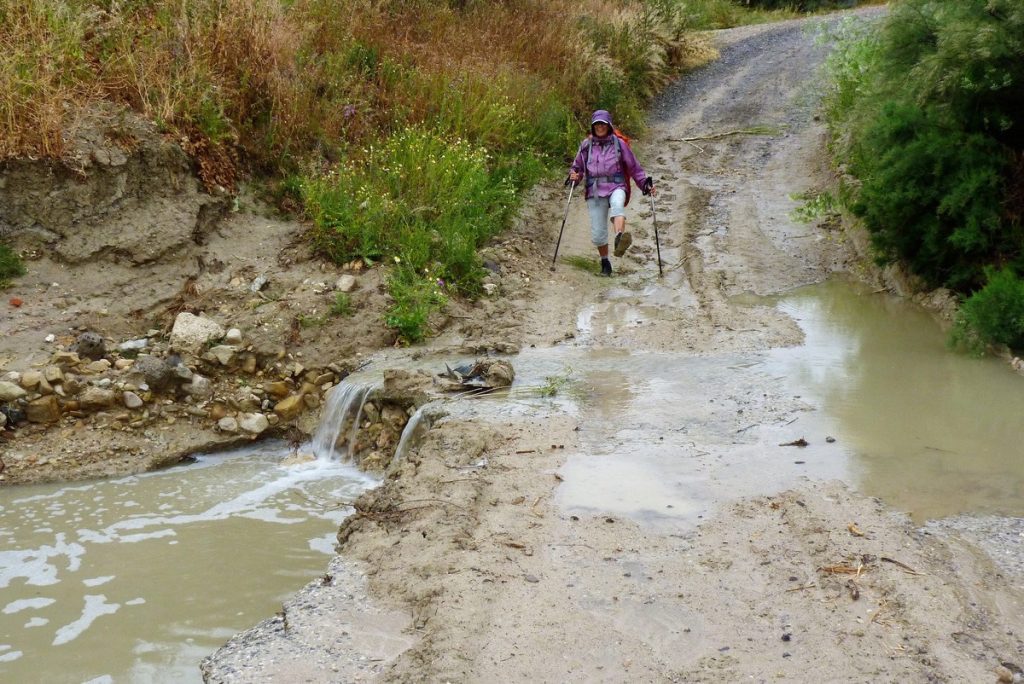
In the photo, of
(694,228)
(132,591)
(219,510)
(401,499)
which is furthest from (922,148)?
(132,591)

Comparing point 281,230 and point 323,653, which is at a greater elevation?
point 281,230

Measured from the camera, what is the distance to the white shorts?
37.8 ft

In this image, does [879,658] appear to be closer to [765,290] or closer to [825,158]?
[765,290]

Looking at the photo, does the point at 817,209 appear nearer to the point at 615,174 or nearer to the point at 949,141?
the point at 615,174

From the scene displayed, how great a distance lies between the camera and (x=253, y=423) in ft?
28.0

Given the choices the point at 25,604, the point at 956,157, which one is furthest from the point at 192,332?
the point at 956,157

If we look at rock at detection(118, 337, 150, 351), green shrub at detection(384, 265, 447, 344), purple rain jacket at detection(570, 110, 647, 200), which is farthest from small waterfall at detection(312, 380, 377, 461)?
purple rain jacket at detection(570, 110, 647, 200)

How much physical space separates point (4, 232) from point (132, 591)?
518cm

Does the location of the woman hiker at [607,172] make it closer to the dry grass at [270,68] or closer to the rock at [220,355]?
the dry grass at [270,68]

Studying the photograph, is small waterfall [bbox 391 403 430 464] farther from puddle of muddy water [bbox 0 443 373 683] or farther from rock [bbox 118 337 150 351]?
rock [bbox 118 337 150 351]

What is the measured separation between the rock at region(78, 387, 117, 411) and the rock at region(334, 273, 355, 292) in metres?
2.55

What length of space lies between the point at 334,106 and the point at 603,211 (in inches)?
145

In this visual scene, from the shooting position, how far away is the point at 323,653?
4.55 meters

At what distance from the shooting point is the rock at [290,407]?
8742 mm
